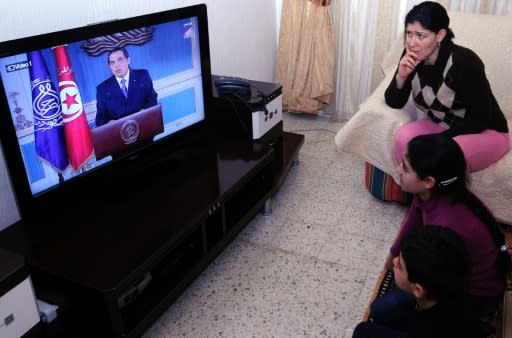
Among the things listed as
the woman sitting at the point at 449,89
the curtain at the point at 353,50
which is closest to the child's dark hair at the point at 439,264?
the woman sitting at the point at 449,89

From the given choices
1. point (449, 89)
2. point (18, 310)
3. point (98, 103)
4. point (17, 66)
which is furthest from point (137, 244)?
point (449, 89)

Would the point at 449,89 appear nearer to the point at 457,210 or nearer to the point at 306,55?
the point at 457,210

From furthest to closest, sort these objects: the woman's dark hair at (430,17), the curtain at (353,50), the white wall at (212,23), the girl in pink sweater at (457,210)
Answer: the curtain at (353,50), the woman's dark hair at (430,17), the white wall at (212,23), the girl in pink sweater at (457,210)

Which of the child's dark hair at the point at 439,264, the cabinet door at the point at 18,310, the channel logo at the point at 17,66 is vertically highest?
the channel logo at the point at 17,66

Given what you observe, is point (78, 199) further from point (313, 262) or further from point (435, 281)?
point (435, 281)

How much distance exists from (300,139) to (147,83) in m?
1.13

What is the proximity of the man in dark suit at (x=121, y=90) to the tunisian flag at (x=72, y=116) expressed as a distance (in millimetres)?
75

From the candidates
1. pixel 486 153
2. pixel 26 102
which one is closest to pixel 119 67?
pixel 26 102

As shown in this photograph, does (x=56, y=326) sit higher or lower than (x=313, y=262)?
higher

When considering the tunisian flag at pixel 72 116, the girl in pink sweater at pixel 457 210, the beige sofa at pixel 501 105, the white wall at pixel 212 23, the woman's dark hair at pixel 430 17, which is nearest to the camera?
the girl in pink sweater at pixel 457 210

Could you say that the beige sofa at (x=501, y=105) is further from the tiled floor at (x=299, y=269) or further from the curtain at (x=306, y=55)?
the curtain at (x=306, y=55)

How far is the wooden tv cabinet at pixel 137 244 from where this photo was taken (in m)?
1.52

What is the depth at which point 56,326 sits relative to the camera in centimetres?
153

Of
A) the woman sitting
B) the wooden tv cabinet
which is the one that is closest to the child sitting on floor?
the wooden tv cabinet
